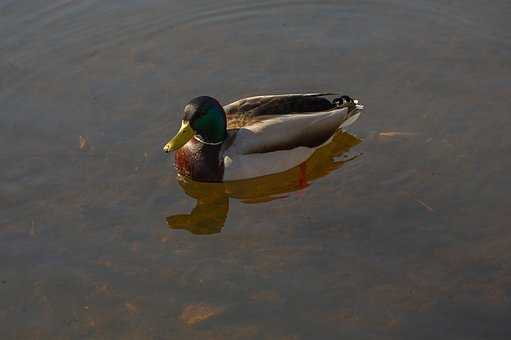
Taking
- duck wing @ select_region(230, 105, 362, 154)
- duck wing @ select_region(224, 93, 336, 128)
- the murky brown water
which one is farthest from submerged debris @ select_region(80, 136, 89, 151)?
duck wing @ select_region(230, 105, 362, 154)

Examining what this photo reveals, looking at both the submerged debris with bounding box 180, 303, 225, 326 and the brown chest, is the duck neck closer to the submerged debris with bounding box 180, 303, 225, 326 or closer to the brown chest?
the brown chest

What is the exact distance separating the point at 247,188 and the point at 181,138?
0.75 m

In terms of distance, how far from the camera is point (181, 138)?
7711 millimetres

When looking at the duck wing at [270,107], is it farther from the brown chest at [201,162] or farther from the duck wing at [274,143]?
the brown chest at [201,162]

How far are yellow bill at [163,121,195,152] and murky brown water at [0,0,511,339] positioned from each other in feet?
1.43

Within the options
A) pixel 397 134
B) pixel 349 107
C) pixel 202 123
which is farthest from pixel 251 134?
pixel 397 134

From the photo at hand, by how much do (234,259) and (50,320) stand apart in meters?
1.47

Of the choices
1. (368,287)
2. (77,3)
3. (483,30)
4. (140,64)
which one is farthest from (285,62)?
(368,287)

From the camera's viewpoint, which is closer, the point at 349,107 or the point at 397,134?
the point at 349,107

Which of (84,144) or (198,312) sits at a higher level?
(84,144)

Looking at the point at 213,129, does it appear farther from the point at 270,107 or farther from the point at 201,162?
the point at 270,107

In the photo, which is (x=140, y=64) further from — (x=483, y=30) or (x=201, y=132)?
(x=483, y=30)

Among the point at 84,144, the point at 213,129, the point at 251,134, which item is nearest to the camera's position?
the point at 251,134

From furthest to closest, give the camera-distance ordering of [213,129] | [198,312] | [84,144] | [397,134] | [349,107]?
[84,144]
[397,134]
[349,107]
[213,129]
[198,312]
